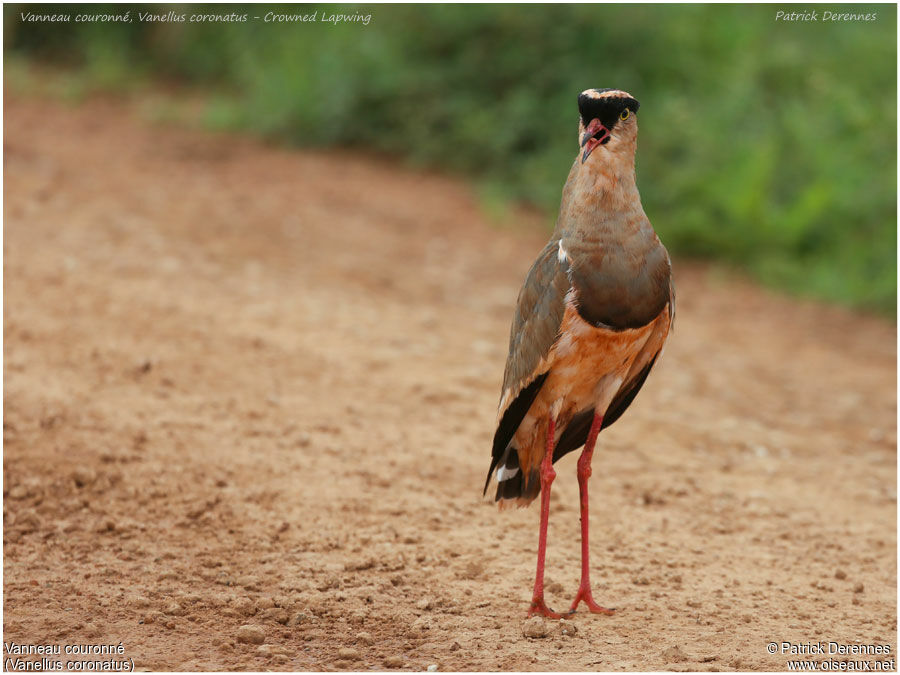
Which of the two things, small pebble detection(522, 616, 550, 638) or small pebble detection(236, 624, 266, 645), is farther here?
small pebble detection(522, 616, 550, 638)

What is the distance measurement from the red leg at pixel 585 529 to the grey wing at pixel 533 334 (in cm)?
28

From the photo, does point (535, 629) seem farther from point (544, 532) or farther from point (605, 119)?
point (605, 119)

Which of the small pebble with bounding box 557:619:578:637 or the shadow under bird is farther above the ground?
the shadow under bird

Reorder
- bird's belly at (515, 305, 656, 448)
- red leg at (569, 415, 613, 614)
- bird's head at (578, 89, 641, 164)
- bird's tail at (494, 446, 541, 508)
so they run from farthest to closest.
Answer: bird's tail at (494, 446, 541, 508) → red leg at (569, 415, 613, 614) → bird's belly at (515, 305, 656, 448) → bird's head at (578, 89, 641, 164)

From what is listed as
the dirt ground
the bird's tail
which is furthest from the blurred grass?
the bird's tail

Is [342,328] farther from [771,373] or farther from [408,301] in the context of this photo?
[771,373]

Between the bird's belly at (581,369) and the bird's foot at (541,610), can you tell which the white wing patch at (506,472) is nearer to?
the bird's belly at (581,369)

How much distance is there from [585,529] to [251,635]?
49.9 inches

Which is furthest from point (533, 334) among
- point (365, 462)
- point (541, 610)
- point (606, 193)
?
point (365, 462)

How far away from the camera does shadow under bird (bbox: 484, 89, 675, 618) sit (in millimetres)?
3664

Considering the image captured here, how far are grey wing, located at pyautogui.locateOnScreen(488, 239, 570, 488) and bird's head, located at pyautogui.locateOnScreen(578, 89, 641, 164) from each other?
0.39 m

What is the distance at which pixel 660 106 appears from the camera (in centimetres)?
1080

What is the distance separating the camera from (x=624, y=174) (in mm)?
3697

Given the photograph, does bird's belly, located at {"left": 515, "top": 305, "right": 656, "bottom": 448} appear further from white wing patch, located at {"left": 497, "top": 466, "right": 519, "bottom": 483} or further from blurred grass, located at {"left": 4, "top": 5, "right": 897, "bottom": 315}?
blurred grass, located at {"left": 4, "top": 5, "right": 897, "bottom": 315}
